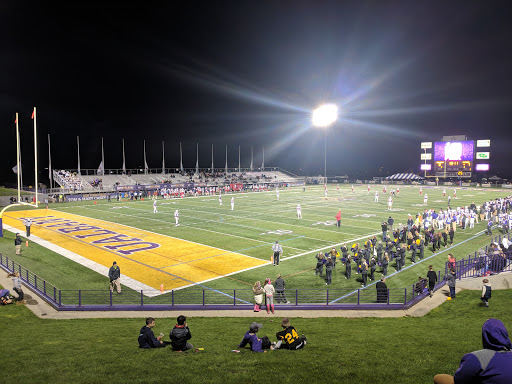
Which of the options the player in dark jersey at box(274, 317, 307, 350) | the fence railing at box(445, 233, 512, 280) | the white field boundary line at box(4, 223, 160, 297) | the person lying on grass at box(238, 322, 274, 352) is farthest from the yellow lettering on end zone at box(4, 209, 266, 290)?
the fence railing at box(445, 233, 512, 280)

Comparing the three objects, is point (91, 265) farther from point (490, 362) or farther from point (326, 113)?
point (326, 113)

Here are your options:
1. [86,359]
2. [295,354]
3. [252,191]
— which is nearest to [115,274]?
[86,359]

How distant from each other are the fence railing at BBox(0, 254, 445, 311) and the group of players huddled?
175cm

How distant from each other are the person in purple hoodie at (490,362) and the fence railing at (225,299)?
34.6 feet

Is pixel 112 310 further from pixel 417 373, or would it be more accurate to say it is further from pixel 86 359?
pixel 417 373

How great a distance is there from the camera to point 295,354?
8.12 metres

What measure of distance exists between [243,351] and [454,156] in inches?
3644

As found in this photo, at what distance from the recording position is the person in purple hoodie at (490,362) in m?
3.01

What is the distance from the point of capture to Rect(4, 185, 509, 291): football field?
1852cm

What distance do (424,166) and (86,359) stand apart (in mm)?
95278

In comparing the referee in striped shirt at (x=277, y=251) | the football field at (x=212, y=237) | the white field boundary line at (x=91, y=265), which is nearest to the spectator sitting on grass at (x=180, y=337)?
the white field boundary line at (x=91, y=265)

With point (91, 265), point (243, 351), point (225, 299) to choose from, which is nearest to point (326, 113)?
point (91, 265)

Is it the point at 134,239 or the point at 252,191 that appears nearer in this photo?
the point at 134,239

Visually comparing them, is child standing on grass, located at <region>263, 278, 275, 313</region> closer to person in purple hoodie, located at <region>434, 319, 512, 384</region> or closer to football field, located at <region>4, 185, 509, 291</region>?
football field, located at <region>4, 185, 509, 291</region>
